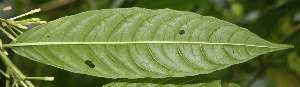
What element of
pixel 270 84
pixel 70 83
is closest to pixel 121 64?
pixel 70 83

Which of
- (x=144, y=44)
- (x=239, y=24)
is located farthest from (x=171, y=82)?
(x=239, y=24)

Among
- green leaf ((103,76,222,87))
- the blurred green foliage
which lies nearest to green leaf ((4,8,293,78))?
green leaf ((103,76,222,87))

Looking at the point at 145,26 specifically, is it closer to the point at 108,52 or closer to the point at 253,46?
the point at 108,52

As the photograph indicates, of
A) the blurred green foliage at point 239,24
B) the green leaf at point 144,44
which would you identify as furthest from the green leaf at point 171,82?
the blurred green foliage at point 239,24

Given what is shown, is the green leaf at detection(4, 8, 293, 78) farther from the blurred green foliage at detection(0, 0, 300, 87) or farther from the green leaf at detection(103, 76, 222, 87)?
the blurred green foliage at detection(0, 0, 300, 87)

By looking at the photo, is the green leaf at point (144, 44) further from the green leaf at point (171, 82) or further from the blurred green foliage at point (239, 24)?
the blurred green foliage at point (239, 24)

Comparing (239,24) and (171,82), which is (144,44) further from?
(239,24)
